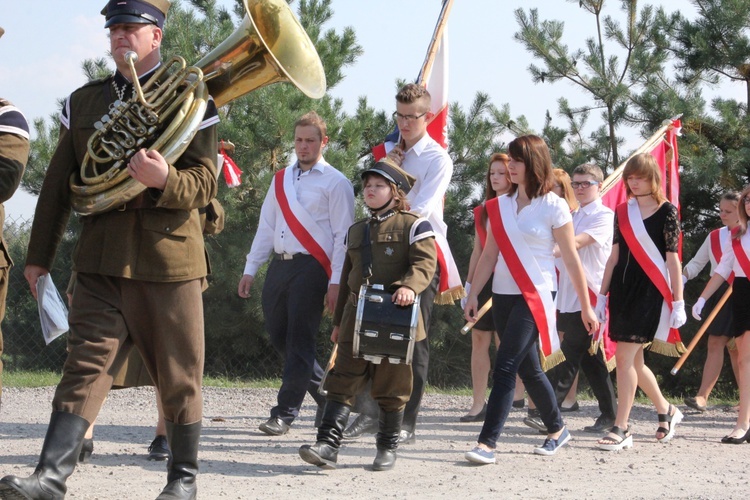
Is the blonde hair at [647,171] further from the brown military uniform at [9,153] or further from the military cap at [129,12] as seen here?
the brown military uniform at [9,153]

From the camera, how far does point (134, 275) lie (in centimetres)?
413

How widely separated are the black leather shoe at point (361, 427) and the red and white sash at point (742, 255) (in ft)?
9.23

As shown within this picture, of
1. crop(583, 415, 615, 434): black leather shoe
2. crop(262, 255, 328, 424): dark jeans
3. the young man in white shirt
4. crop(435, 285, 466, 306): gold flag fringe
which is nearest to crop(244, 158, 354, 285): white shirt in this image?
the young man in white shirt

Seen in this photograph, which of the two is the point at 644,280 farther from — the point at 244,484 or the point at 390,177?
the point at 244,484

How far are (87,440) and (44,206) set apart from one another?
1760 millimetres

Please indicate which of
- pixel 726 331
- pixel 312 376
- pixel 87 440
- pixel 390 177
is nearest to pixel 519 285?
pixel 390 177

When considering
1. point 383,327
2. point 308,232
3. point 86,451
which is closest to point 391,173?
point 383,327

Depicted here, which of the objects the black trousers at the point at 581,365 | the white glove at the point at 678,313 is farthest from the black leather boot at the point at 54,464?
the black trousers at the point at 581,365

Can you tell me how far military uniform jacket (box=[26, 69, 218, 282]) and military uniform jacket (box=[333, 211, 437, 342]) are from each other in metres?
1.46

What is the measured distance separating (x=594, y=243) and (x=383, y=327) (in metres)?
2.98

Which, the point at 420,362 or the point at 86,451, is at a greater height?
the point at 420,362

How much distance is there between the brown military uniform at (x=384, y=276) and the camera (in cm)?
563

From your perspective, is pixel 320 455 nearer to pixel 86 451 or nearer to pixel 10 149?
pixel 86 451

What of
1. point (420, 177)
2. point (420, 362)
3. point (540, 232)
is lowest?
point (420, 362)
